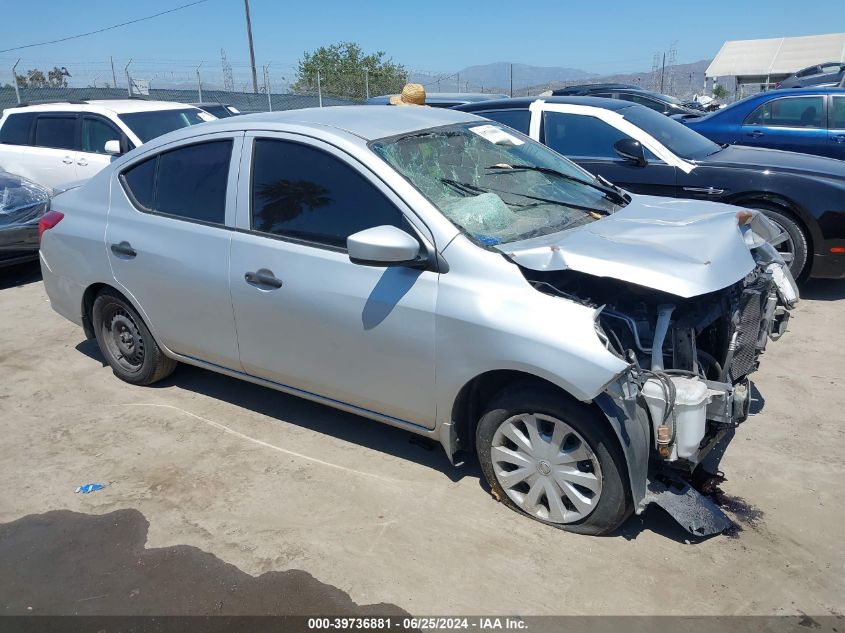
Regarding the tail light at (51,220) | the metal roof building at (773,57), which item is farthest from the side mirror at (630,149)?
the metal roof building at (773,57)

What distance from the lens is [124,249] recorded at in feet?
14.7

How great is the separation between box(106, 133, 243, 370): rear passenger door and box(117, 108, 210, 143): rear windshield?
517 centimetres

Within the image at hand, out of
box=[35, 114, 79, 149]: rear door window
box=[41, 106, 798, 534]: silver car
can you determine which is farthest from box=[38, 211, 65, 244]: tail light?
box=[35, 114, 79, 149]: rear door window

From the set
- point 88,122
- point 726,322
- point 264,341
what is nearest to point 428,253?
point 264,341

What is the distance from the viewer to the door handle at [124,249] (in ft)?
14.5

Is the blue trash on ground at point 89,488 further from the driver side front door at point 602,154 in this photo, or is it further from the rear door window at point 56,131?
the rear door window at point 56,131

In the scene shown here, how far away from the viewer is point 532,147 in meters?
4.47

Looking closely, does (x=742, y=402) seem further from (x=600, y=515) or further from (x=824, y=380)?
(x=824, y=380)

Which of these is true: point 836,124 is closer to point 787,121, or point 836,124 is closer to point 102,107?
point 787,121

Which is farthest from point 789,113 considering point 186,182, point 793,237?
point 186,182

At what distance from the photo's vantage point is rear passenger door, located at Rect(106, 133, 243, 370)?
13.2 feet

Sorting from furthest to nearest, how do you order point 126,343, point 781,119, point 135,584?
point 781,119
point 126,343
point 135,584

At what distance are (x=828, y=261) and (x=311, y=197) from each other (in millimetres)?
4687

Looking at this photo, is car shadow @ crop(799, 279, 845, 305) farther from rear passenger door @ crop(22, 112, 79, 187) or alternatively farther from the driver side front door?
rear passenger door @ crop(22, 112, 79, 187)
